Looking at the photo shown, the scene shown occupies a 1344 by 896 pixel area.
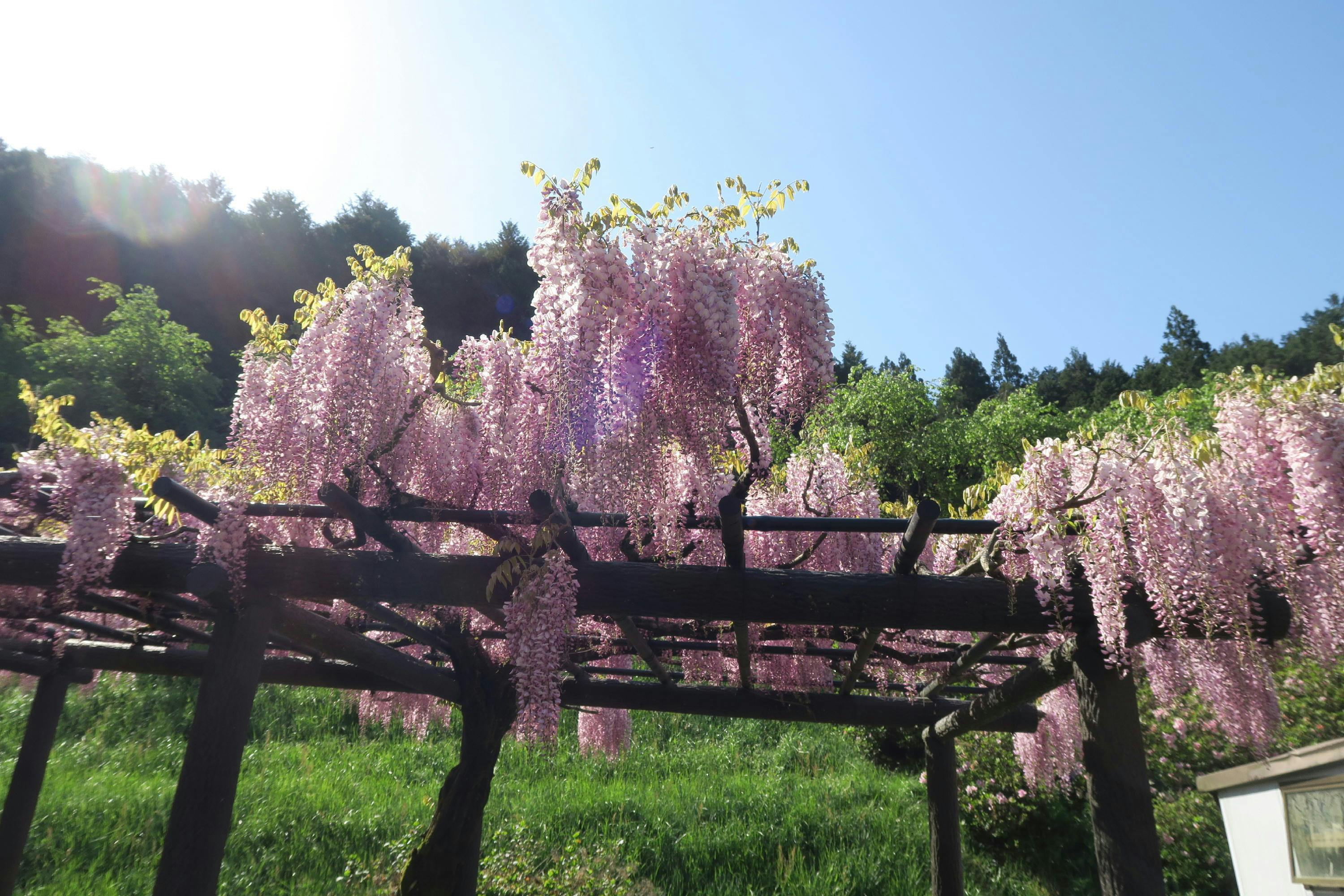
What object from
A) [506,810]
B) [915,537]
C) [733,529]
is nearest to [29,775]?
[506,810]

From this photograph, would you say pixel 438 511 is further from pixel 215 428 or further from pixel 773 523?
pixel 215 428

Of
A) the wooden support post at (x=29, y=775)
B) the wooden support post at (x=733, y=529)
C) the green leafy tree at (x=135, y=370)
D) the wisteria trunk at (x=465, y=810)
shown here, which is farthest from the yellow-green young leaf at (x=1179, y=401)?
the green leafy tree at (x=135, y=370)

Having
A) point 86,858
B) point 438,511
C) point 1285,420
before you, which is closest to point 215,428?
point 86,858

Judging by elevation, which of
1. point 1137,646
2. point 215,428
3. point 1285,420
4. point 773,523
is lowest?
point 1137,646

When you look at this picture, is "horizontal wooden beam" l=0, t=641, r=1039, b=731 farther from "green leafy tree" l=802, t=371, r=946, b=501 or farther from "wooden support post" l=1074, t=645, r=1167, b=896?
"green leafy tree" l=802, t=371, r=946, b=501

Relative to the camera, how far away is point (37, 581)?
10.4ft

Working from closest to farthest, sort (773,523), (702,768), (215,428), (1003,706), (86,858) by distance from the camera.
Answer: (773,523) < (1003,706) < (86,858) < (702,768) < (215,428)

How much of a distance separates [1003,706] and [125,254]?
2884 centimetres

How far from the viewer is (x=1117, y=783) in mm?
2795

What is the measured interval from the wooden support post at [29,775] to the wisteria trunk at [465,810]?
353 cm

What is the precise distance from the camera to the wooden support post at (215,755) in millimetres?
2812

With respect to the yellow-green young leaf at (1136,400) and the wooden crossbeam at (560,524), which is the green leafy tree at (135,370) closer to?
the wooden crossbeam at (560,524)

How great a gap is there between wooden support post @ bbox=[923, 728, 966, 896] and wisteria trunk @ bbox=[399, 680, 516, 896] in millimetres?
3420

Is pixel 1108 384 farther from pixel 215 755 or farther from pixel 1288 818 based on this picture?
pixel 215 755
